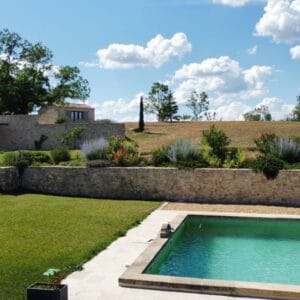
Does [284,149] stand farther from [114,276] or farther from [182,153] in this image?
[114,276]

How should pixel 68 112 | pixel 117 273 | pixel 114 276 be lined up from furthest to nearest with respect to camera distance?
pixel 68 112 < pixel 117 273 < pixel 114 276

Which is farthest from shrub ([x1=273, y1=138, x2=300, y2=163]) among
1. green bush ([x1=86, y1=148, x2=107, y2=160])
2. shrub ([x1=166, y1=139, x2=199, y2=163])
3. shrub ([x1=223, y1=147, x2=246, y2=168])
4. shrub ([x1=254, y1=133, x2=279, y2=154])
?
green bush ([x1=86, y1=148, x2=107, y2=160])

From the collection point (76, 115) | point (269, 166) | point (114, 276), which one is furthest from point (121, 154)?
point (76, 115)

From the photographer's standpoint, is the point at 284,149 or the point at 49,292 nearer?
the point at 49,292

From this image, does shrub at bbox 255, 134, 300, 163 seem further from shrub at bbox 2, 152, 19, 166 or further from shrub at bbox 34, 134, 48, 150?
shrub at bbox 34, 134, 48, 150

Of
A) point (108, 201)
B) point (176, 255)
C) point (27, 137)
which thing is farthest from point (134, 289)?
point (27, 137)

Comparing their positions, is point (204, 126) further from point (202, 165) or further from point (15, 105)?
point (202, 165)

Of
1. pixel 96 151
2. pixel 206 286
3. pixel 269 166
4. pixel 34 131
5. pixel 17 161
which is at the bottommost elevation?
pixel 206 286

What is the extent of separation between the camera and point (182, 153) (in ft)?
57.4

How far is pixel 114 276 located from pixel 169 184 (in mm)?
8911

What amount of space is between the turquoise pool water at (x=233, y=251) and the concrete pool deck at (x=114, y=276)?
1.93ft

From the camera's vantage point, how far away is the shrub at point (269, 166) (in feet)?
51.6

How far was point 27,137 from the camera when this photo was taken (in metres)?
34.2

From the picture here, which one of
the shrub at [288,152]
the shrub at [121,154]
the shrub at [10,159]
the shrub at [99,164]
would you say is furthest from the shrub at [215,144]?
the shrub at [10,159]
